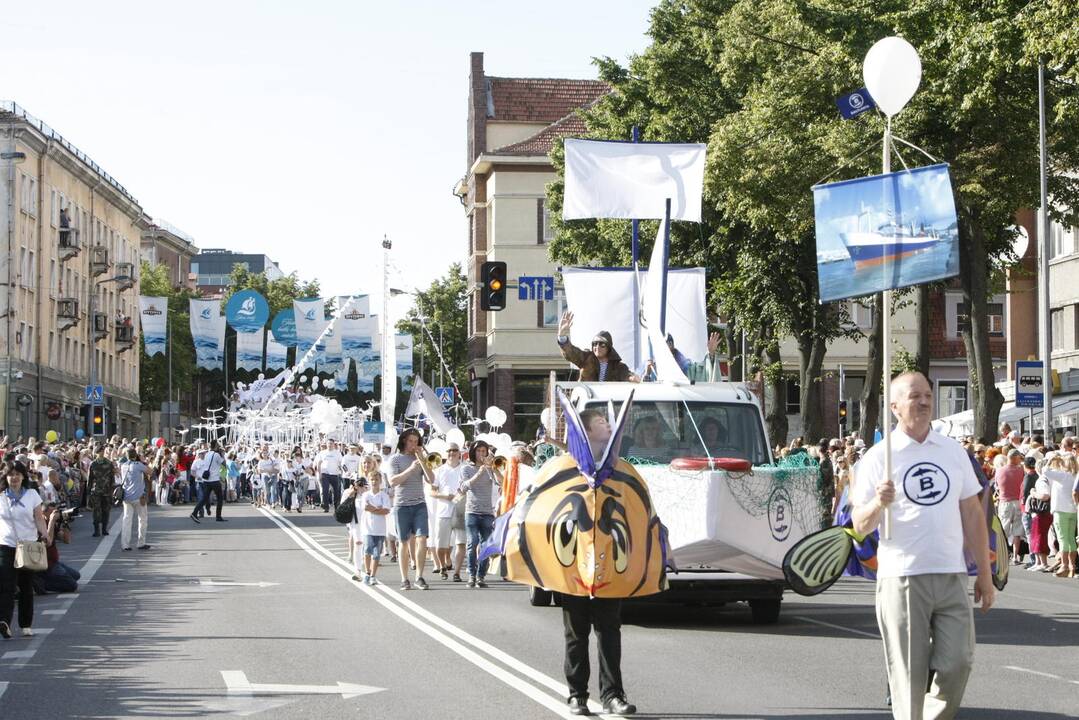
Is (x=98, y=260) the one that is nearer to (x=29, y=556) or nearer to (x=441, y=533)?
(x=441, y=533)

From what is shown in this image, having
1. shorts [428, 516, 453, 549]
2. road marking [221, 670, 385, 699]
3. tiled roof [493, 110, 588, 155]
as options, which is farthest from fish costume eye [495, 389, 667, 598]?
tiled roof [493, 110, 588, 155]

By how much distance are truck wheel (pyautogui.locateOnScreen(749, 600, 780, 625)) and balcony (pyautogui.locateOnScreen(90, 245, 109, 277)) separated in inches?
2976

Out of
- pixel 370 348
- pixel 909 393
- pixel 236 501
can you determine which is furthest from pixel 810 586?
pixel 370 348

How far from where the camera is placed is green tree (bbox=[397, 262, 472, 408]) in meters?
100

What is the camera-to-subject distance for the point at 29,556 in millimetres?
15570

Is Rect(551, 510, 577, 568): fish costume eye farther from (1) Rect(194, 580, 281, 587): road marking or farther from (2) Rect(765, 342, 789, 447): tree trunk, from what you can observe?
(2) Rect(765, 342, 789, 447): tree trunk

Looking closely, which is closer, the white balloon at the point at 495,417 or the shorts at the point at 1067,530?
the shorts at the point at 1067,530

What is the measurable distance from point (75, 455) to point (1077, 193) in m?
24.6

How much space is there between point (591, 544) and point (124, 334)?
8863 cm

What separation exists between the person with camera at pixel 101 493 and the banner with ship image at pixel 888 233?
25.1 meters

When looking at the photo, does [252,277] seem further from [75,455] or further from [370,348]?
[75,455]

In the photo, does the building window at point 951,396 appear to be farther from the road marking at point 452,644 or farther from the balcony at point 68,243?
the road marking at point 452,644

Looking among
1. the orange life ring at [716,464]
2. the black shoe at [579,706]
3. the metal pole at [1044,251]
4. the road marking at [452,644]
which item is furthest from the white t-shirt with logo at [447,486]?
the metal pole at [1044,251]

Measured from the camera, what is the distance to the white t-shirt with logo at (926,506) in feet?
26.8
